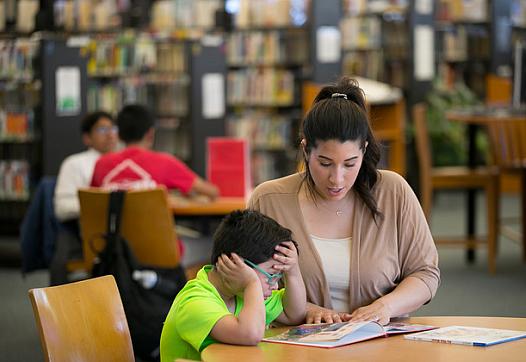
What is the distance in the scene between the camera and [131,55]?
8.95 metres

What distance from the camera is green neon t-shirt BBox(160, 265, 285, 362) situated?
90.8 inches

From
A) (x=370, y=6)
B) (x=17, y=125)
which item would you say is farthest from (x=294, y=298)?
(x=370, y=6)

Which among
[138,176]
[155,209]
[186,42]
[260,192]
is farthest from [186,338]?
[186,42]

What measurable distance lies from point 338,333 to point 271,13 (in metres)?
8.05

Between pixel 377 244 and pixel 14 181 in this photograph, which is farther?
pixel 14 181

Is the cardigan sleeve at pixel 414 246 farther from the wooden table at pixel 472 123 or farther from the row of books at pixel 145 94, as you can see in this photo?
the row of books at pixel 145 94

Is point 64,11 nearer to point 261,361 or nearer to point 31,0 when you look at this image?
point 31,0

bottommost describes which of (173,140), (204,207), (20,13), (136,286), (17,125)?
(136,286)

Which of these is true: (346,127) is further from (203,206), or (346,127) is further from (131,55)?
(131,55)

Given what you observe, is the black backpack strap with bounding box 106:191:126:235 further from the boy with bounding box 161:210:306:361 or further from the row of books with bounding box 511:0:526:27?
the row of books with bounding box 511:0:526:27

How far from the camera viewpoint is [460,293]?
21.2 feet

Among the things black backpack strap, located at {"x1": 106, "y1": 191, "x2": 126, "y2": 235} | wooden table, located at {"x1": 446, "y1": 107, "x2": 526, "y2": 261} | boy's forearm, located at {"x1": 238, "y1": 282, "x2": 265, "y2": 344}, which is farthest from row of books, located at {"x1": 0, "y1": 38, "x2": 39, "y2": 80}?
boy's forearm, located at {"x1": 238, "y1": 282, "x2": 265, "y2": 344}

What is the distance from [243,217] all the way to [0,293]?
4.55m

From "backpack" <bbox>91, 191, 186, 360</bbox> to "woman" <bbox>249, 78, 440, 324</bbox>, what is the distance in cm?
150
